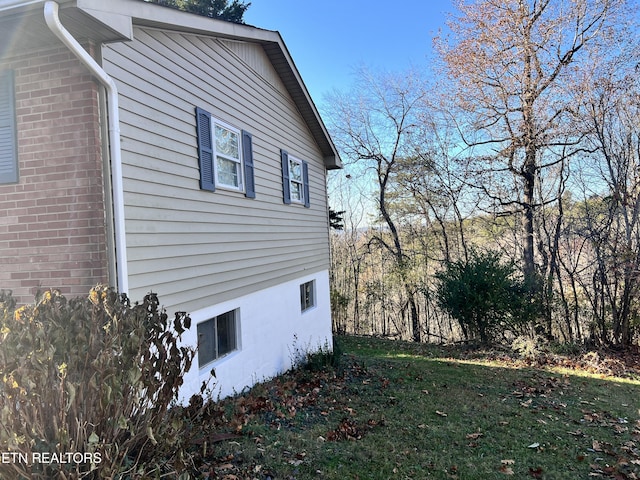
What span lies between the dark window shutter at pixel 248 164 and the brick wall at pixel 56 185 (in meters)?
2.98

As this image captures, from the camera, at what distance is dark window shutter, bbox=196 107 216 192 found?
5461mm

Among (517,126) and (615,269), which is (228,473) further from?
(517,126)

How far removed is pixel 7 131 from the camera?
156 inches

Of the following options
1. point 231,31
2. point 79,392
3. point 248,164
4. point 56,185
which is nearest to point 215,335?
point 248,164

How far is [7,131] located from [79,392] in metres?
3.09

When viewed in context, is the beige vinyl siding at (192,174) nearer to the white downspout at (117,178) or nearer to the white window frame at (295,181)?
the white downspout at (117,178)

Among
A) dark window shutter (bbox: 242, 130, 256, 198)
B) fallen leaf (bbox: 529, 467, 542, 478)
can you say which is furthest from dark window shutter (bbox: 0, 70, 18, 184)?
fallen leaf (bbox: 529, 467, 542, 478)

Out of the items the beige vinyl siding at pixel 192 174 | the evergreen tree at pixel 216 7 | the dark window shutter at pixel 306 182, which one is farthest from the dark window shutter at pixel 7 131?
the evergreen tree at pixel 216 7

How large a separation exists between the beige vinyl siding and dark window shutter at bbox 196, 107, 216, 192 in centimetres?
10

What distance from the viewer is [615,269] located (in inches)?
420

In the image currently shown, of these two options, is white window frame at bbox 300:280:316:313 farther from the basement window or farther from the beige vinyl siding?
the basement window

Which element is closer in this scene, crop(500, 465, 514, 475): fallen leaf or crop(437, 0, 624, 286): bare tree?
crop(500, 465, 514, 475): fallen leaf

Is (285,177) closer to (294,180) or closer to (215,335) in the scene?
(294,180)

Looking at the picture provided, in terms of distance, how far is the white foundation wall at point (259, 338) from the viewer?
17.7ft
